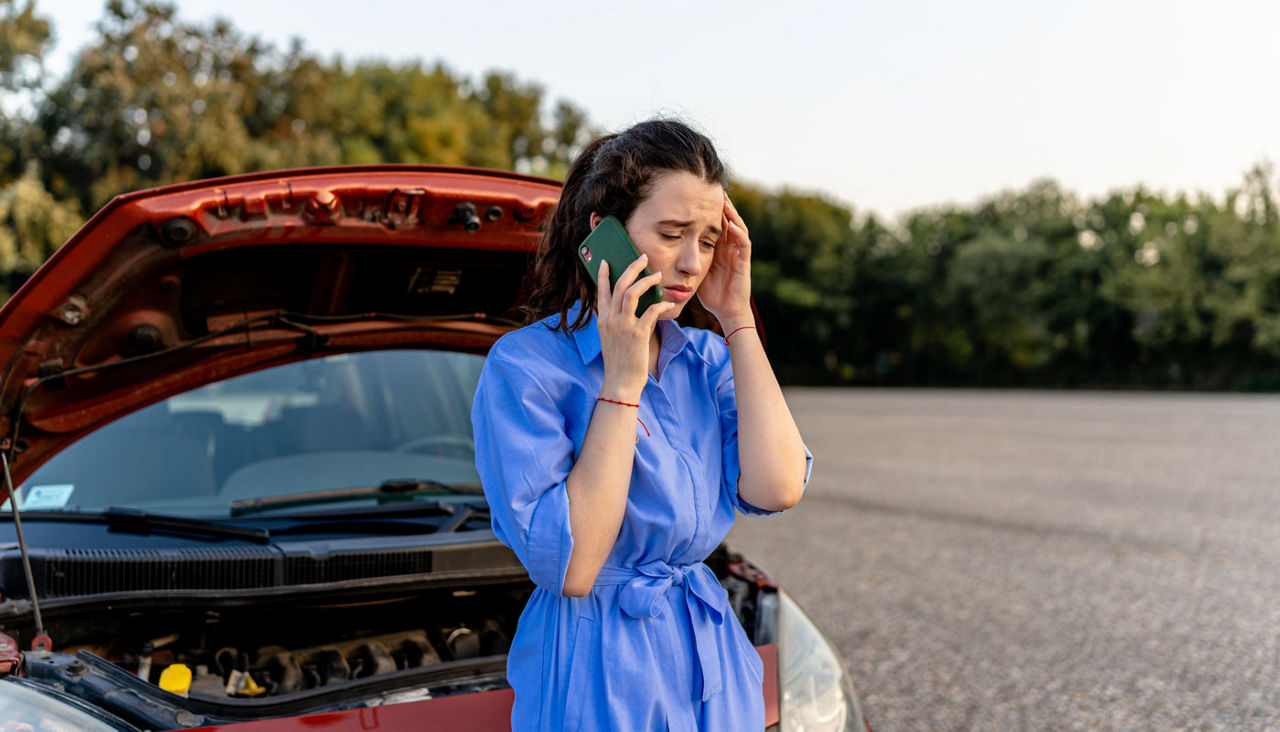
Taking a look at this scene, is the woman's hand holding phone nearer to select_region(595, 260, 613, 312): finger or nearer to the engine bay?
select_region(595, 260, 613, 312): finger

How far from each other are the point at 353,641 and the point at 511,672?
1.17m

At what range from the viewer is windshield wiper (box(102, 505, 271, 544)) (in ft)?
8.02

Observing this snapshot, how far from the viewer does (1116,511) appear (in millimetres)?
8531

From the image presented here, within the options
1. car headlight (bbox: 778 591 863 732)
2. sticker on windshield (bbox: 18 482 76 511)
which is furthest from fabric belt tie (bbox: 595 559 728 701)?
sticker on windshield (bbox: 18 482 76 511)

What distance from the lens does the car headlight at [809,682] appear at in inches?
81.2

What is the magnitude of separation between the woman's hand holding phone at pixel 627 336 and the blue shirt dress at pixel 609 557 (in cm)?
8

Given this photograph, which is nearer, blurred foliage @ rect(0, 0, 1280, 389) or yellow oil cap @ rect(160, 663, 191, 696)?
yellow oil cap @ rect(160, 663, 191, 696)

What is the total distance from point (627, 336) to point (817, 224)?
172ft

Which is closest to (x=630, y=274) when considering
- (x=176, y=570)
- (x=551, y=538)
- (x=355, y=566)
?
(x=551, y=538)

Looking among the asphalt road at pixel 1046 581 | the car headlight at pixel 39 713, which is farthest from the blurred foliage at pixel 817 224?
the car headlight at pixel 39 713

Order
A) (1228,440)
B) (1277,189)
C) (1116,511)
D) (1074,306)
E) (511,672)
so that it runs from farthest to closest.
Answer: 1. (1074,306)
2. (1277,189)
3. (1228,440)
4. (1116,511)
5. (511,672)

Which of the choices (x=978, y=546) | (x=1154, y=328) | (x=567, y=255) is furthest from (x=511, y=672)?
(x=1154, y=328)

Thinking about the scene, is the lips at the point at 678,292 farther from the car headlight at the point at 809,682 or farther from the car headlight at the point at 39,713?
the car headlight at the point at 39,713

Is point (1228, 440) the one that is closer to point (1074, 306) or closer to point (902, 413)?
point (902, 413)
